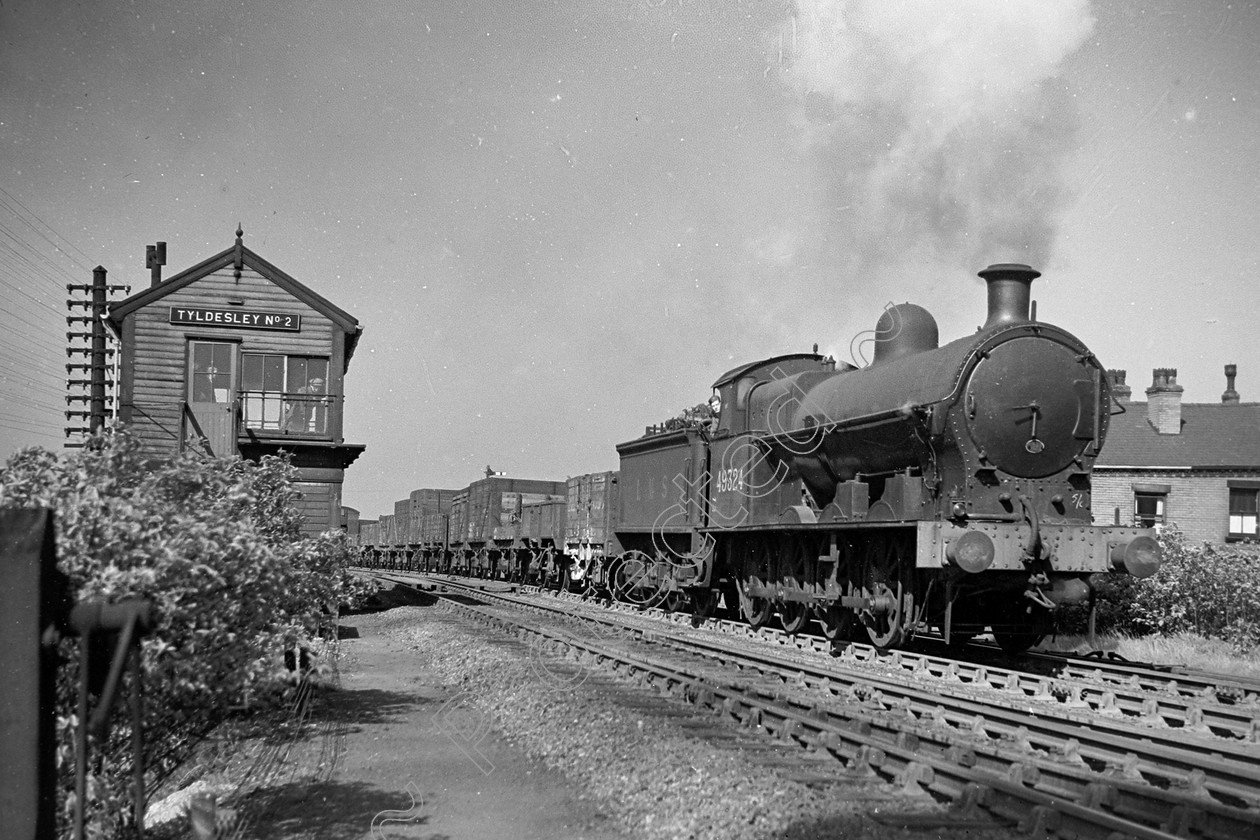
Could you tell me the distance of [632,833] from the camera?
20.3 ft

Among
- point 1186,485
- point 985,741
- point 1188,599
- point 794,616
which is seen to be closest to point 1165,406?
point 1186,485

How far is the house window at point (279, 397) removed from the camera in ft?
67.9

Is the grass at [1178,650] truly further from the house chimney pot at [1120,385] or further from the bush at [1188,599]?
the house chimney pot at [1120,385]

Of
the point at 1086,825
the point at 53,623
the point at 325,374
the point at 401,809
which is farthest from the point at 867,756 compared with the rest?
the point at 325,374

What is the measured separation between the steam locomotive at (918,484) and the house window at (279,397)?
7.64m

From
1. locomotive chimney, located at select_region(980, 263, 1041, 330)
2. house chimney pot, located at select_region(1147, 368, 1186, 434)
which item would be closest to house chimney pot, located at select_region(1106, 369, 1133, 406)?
house chimney pot, located at select_region(1147, 368, 1186, 434)

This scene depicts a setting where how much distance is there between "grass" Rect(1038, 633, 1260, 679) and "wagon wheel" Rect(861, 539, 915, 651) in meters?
2.50

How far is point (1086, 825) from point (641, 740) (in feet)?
11.2

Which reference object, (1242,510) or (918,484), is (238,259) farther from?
(1242,510)

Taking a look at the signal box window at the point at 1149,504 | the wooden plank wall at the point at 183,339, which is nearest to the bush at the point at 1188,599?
the signal box window at the point at 1149,504

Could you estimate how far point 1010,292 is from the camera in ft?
42.0

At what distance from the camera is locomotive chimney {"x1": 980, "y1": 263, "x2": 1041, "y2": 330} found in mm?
12781

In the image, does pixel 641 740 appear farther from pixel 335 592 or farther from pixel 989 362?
pixel 989 362

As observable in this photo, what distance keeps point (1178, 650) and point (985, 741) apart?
894 centimetres
